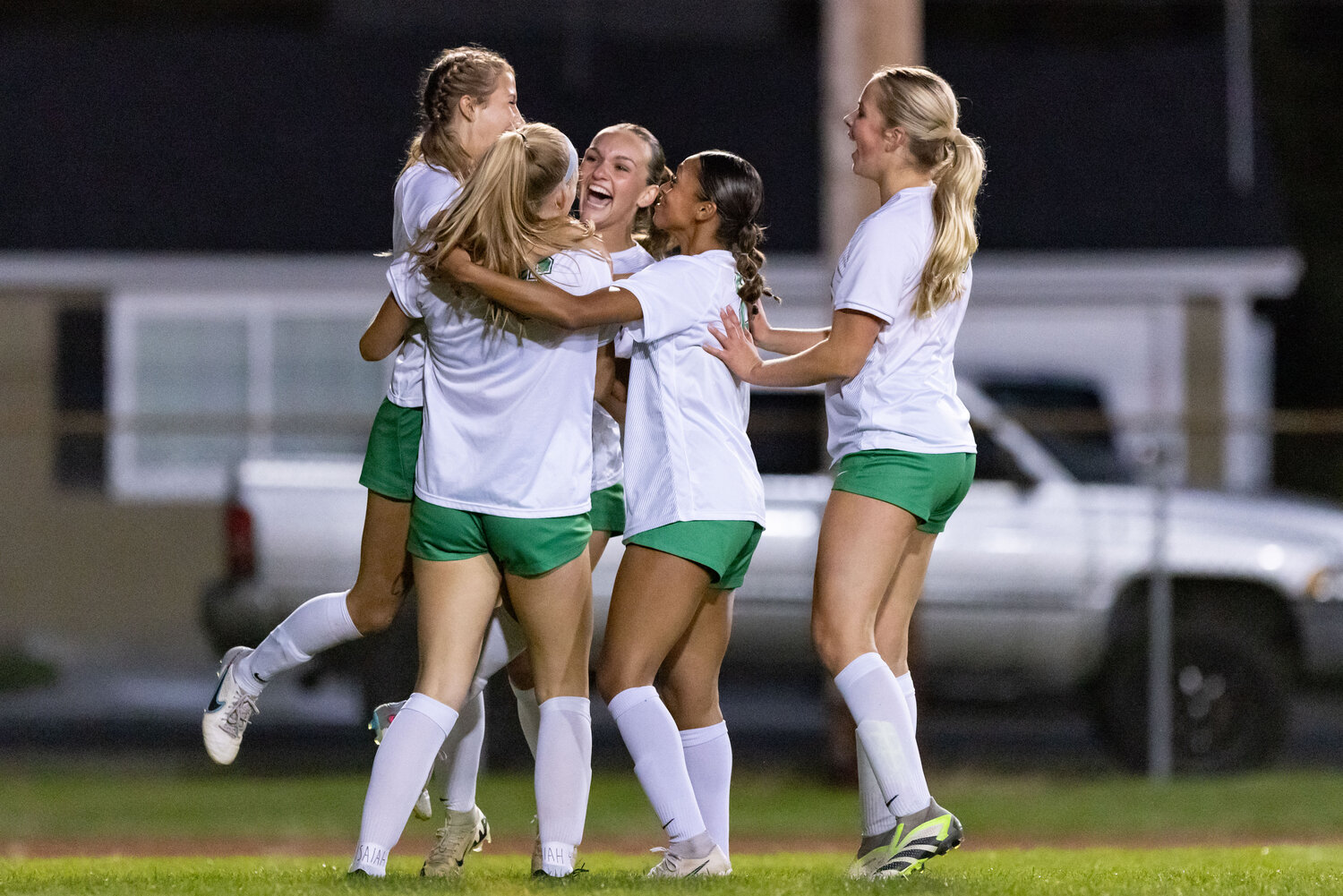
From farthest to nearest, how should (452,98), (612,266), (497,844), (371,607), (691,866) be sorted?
(497,844), (371,607), (612,266), (452,98), (691,866)

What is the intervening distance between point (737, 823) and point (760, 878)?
13.7 feet

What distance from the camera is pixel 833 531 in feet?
14.8

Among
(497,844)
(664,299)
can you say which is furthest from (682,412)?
(497,844)

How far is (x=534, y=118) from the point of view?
55.8 ft

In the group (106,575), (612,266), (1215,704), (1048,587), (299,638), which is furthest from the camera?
(106,575)

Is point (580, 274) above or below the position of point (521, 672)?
above

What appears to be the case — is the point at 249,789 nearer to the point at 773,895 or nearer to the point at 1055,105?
the point at 773,895

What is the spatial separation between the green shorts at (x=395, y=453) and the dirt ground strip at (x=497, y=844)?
11.2 feet

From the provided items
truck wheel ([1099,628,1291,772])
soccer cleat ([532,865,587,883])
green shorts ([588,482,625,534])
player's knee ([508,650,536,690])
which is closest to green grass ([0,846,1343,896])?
soccer cleat ([532,865,587,883])

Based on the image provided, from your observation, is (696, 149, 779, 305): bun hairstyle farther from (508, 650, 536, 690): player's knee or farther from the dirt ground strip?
the dirt ground strip

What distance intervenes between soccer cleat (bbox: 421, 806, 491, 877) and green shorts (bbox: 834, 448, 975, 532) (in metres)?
1.46

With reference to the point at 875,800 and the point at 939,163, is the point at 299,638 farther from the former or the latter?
the point at 939,163

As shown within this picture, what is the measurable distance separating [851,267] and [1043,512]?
5.36 meters

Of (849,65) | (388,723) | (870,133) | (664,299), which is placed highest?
(849,65)
